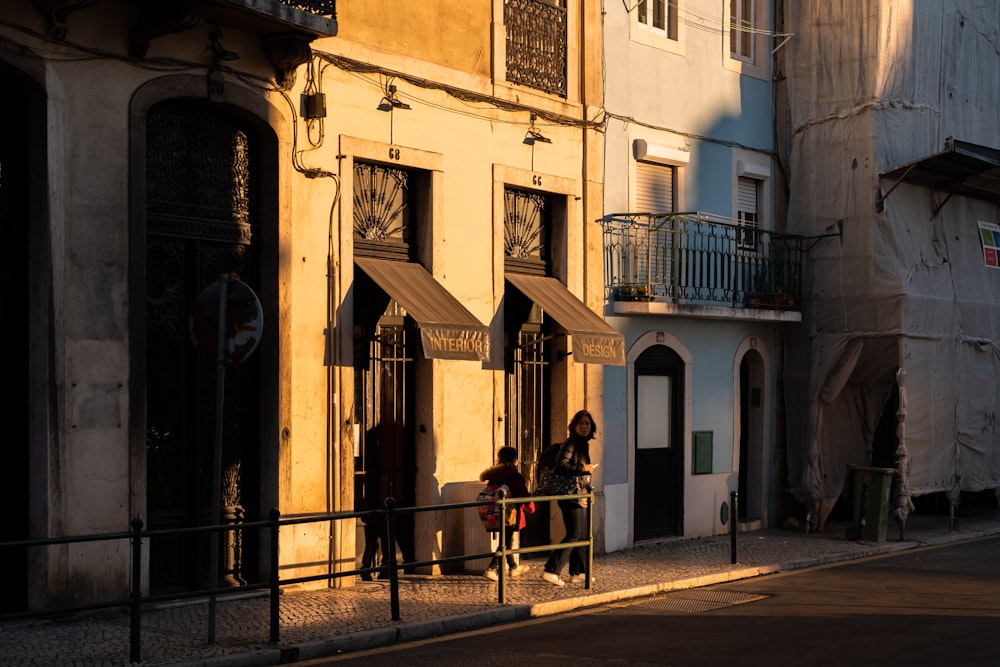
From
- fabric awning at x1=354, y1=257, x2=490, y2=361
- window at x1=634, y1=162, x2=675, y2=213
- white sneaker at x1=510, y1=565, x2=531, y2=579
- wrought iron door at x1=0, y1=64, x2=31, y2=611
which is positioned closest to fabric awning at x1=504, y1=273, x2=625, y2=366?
fabric awning at x1=354, y1=257, x2=490, y2=361

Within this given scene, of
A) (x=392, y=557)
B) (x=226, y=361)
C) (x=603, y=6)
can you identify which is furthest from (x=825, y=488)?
(x=226, y=361)

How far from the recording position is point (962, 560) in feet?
57.0

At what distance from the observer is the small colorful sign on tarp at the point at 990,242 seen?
915 inches

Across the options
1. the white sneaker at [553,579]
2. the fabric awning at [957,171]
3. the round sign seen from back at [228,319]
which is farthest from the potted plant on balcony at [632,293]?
the round sign seen from back at [228,319]

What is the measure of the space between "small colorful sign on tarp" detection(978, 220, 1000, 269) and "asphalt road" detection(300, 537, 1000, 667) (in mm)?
8794

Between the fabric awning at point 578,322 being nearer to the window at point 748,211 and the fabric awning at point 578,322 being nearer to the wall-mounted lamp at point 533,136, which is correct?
the wall-mounted lamp at point 533,136

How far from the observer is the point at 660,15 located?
64.8 ft

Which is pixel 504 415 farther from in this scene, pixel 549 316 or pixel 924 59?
pixel 924 59

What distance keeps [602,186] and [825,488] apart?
238 inches

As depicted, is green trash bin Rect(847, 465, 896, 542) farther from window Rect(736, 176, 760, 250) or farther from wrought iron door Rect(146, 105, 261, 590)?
wrought iron door Rect(146, 105, 261, 590)

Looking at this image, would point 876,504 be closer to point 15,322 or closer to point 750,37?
point 750,37

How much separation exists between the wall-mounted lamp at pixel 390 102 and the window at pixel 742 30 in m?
7.67

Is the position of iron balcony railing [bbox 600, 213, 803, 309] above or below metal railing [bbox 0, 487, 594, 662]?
above

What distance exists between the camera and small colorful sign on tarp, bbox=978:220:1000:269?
76.2ft
